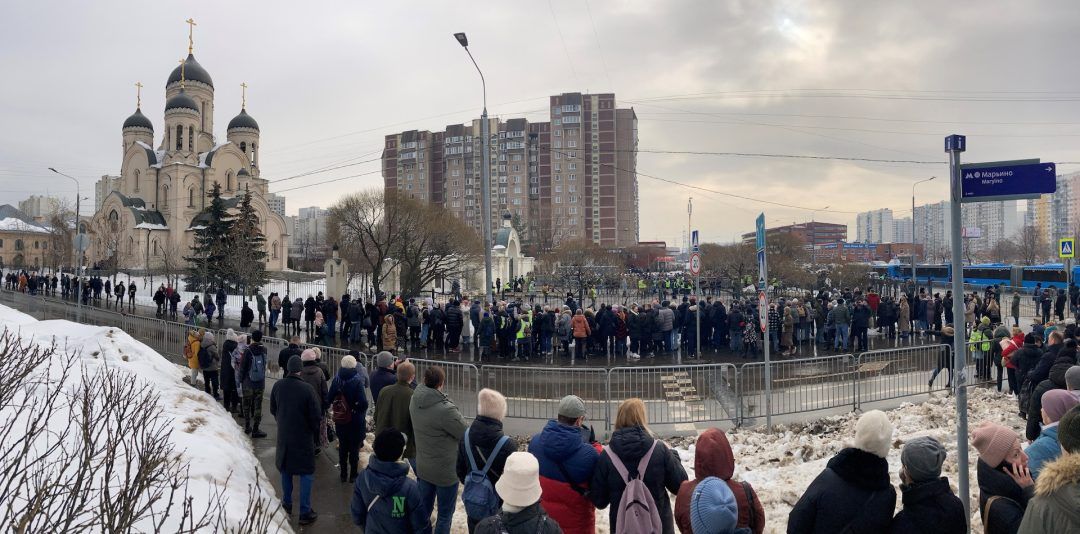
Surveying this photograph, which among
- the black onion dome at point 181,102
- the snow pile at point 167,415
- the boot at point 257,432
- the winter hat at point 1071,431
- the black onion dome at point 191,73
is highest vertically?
the black onion dome at point 191,73

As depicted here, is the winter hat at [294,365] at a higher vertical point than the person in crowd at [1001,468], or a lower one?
higher

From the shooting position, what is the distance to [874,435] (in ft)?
11.0

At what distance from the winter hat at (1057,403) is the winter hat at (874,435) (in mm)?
2822

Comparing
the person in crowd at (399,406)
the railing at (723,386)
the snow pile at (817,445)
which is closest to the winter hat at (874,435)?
the snow pile at (817,445)

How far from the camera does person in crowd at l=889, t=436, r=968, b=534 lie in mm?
3178

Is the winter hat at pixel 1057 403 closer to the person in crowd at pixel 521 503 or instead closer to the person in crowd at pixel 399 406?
the person in crowd at pixel 521 503

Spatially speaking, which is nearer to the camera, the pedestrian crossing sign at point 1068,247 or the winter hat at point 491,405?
the winter hat at point 491,405

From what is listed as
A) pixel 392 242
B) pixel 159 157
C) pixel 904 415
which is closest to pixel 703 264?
pixel 392 242

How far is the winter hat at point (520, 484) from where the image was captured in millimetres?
3262

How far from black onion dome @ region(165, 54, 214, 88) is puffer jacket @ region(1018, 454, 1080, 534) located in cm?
7751

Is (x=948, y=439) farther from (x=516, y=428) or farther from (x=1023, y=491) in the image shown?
(x=516, y=428)

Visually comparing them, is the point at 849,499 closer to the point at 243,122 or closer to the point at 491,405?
the point at 491,405

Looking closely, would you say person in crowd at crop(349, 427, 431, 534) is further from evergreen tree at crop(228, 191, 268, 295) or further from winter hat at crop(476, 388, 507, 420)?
evergreen tree at crop(228, 191, 268, 295)

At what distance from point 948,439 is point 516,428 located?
240 inches
